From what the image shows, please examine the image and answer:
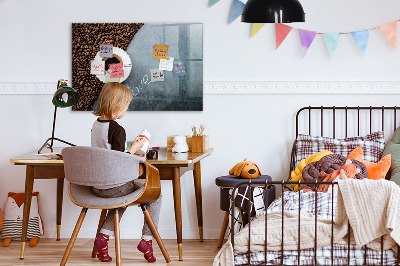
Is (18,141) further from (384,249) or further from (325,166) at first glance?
(384,249)

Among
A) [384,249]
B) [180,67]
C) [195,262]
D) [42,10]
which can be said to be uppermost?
[42,10]

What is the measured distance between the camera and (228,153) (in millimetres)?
4461

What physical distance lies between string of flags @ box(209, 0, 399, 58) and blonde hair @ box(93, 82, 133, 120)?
1.21 meters

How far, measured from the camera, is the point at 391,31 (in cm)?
431

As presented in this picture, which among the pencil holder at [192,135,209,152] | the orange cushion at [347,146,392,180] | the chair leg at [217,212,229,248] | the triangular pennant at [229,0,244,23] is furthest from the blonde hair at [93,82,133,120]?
the orange cushion at [347,146,392,180]

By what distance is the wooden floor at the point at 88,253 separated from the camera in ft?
12.4

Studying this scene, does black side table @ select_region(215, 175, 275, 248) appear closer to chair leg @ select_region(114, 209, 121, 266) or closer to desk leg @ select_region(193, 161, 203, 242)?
desk leg @ select_region(193, 161, 203, 242)

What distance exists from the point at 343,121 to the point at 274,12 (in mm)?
1501

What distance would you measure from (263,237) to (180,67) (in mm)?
1723

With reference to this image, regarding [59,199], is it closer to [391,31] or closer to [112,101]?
[112,101]

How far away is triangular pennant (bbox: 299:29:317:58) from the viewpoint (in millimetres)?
4344

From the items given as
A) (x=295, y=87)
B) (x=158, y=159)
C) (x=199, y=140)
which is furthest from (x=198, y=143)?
(x=295, y=87)

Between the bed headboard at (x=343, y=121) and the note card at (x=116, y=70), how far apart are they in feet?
4.23

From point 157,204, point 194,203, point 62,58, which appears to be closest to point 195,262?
point 157,204
